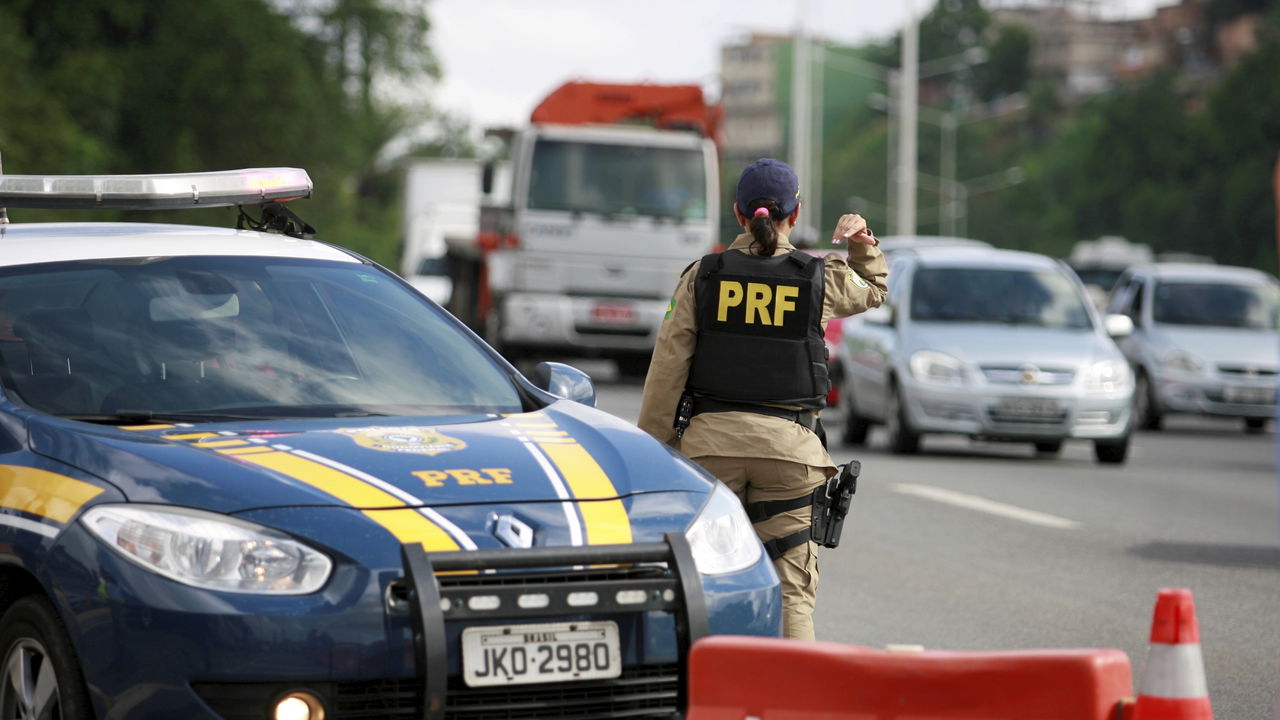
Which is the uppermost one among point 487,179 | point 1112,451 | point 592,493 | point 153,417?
point 487,179

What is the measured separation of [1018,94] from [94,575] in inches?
5591

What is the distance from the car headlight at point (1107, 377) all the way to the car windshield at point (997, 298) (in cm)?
71

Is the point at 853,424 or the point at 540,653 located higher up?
the point at 540,653

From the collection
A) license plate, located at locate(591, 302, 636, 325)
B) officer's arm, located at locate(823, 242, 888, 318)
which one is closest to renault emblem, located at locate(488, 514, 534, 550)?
officer's arm, located at locate(823, 242, 888, 318)

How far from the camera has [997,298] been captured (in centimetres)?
1922

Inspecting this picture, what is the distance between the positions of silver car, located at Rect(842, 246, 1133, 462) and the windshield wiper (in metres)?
12.6

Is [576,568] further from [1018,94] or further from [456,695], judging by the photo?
[1018,94]

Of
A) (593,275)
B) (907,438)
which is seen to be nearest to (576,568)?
(907,438)

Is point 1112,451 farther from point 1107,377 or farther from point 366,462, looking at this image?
point 366,462

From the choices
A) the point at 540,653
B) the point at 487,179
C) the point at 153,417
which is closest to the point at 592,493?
the point at 540,653

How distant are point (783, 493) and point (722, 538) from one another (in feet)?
3.46

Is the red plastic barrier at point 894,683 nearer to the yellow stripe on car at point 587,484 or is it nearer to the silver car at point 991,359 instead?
the yellow stripe on car at point 587,484

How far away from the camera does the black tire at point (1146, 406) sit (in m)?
24.4

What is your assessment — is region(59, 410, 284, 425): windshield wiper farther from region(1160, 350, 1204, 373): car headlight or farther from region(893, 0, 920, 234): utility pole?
region(893, 0, 920, 234): utility pole
